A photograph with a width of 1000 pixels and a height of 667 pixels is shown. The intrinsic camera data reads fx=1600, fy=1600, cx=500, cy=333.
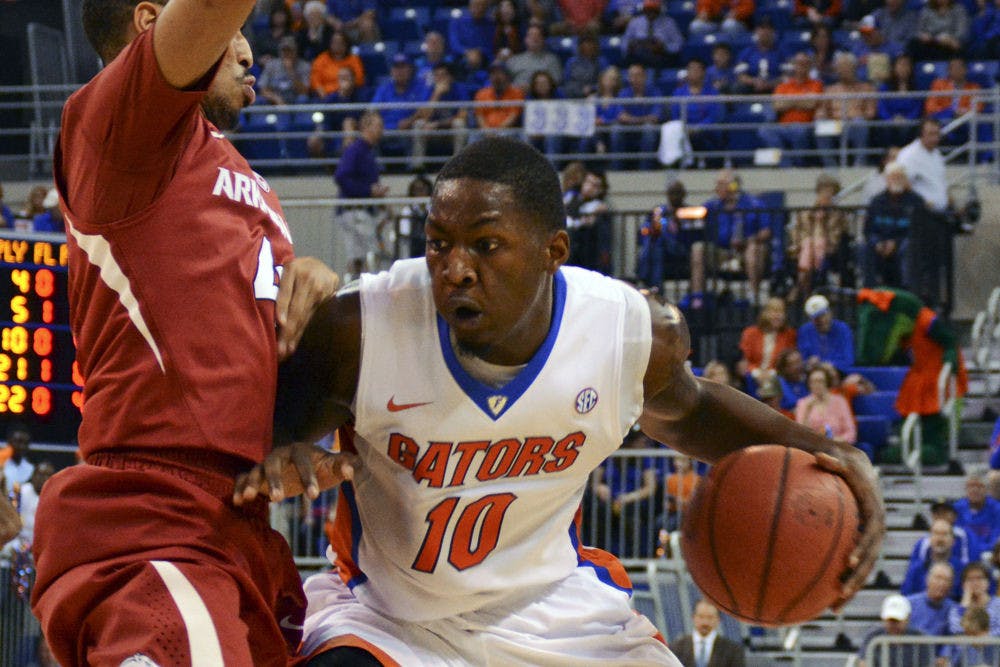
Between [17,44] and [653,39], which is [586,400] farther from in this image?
[17,44]

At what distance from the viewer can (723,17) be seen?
16.5 meters

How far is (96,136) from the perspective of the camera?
3189 mm

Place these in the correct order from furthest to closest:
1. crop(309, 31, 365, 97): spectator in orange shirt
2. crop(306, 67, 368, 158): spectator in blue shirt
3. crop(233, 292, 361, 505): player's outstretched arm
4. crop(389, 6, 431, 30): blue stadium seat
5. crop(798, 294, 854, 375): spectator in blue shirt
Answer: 1. crop(389, 6, 431, 30): blue stadium seat
2. crop(309, 31, 365, 97): spectator in orange shirt
3. crop(306, 67, 368, 158): spectator in blue shirt
4. crop(798, 294, 854, 375): spectator in blue shirt
5. crop(233, 292, 361, 505): player's outstretched arm

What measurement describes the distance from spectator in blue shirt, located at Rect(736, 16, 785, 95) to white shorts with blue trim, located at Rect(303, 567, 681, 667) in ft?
38.0

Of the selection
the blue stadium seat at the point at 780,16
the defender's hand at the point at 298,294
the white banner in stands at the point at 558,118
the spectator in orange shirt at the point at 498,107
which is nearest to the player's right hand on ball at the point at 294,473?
the defender's hand at the point at 298,294

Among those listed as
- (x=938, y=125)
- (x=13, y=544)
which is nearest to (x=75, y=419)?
(x=13, y=544)

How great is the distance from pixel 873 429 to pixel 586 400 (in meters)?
8.19

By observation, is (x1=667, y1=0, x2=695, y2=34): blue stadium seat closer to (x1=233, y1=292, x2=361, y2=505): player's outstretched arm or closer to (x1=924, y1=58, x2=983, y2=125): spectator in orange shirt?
(x1=924, y1=58, x2=983, y2=125): spectator in orange shirt

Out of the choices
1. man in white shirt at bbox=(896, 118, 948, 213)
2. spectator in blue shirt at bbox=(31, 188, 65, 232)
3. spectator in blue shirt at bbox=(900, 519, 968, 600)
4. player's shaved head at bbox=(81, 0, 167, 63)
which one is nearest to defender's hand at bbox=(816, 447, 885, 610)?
player's shaved head at bbox=(81, 0, 167, 63)

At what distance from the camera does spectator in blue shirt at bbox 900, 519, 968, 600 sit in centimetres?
1030

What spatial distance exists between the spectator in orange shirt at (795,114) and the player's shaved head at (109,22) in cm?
1144

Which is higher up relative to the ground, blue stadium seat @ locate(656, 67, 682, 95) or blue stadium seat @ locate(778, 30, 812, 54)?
blue stadium seat @ locate(778, 30, 812, 54)

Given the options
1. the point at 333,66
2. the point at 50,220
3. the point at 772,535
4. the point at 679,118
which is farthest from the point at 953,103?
the point at 772,535

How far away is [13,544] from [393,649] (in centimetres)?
755
